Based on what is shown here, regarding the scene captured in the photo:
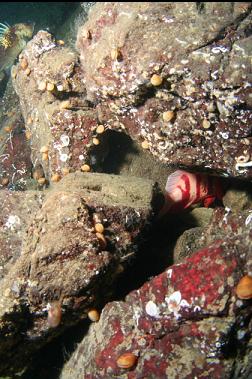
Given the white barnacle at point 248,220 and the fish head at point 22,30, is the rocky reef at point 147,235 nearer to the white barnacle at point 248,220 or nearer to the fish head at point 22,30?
the white barnacle at point 248,220

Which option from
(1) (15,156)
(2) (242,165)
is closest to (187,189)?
(2) (242,165)

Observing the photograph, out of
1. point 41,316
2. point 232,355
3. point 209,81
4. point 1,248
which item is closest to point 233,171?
point 209,81

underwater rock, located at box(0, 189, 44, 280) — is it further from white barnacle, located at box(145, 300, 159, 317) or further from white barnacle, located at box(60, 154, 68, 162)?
white barnacle, located at box(145, 300, 159, 317)

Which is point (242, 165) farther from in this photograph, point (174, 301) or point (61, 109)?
point (61, 109)

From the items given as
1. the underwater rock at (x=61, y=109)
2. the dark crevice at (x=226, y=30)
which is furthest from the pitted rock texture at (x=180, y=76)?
the underwater rock at (x=61, y=109)

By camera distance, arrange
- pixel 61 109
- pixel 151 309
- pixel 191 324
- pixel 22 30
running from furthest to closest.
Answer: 1. pixel 22 30
2. pixel 61 109
3. pixel 151 309
4. pixel 191 324

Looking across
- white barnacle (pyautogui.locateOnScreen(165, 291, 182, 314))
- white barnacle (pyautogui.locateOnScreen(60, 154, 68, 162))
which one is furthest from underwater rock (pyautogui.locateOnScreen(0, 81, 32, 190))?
white barnacle (pyautogui.locateOnScreen(165, 291, 182, 314))
